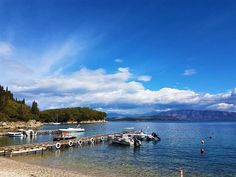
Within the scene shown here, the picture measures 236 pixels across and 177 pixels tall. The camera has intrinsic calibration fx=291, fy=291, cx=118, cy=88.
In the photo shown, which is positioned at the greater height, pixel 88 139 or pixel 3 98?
pixel 3 98

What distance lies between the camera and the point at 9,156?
5800cm

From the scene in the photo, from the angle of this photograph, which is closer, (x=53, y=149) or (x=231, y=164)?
(x=231, y=164)

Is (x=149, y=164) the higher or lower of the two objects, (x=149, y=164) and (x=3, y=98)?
the lower

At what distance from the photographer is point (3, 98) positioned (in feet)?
612

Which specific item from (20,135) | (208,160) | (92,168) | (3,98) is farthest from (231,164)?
(3,98)

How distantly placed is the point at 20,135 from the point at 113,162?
70286 mm

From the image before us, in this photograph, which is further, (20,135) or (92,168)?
(20,135)

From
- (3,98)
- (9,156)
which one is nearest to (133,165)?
(9,156)

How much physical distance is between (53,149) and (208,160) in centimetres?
3601

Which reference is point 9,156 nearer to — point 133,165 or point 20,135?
point 133,165

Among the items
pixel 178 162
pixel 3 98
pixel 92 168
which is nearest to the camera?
pixel 92 168

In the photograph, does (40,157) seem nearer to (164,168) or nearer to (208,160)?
(164,168)

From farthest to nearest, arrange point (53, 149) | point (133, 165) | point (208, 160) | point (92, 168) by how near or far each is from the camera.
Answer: point (53, 149) < point (208, 160) < point (133, 165) < point (92, 168)

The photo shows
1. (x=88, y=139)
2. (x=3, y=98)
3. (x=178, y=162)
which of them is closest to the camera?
(x=178, y=162)
